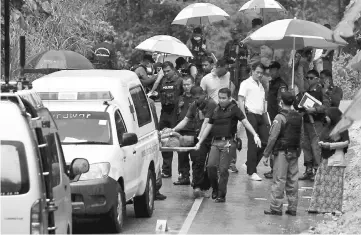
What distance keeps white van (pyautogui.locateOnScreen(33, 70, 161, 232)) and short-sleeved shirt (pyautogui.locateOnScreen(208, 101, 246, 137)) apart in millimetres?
1609

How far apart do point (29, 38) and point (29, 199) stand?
17.3 m

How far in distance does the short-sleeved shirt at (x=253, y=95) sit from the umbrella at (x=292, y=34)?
85 centimetres

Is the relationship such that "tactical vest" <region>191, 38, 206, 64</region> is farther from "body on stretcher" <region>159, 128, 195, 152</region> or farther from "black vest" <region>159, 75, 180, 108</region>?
"body on stretcher" <region>159, 128, 195, 152</region>

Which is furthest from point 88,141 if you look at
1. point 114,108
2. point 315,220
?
point 315,220

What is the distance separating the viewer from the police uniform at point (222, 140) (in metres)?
16.0

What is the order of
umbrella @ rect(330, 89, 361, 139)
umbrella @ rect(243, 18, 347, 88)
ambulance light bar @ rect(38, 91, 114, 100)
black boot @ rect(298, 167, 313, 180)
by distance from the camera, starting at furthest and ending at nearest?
black boot @ rect(298, 167, 313, 180)
umbrella @ rect(243, 18, 347, 88)
ambulance light bar @ rect(38, 91, 114, 100)
umbrella @ rect(330, 89, 361, 139)

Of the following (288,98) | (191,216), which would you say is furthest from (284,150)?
(191,216)

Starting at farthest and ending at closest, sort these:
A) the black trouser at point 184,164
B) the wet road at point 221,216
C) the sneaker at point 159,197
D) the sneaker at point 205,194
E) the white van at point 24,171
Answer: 1. the black trouser at point 184,164
2. the sneaker at point 205,194
3. the sneaker at point 159,197
4. the wet road at point 221,216
5. the white van at point 24,171

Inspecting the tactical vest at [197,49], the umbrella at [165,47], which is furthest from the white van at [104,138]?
the tactical vest at [197,49]

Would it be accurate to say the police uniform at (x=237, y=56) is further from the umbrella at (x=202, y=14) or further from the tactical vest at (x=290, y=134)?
the tactical vest at (x=290, y=134)

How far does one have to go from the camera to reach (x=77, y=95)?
13.5 metres

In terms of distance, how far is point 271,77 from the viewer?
774 inches

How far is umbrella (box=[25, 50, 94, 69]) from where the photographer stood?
19016 mm

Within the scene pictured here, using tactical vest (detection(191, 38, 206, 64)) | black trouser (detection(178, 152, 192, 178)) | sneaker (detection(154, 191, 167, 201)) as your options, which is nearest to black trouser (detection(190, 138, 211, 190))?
sneaker (detection(154, 191, 167, 201))
